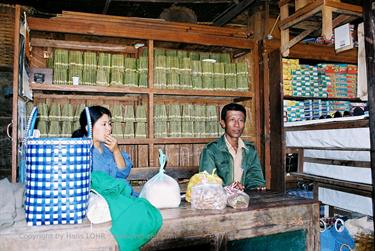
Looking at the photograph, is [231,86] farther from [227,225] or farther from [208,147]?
[227,225]

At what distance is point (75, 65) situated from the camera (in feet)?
11.0

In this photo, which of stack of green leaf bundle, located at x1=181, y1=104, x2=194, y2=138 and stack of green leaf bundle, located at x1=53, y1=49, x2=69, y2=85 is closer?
stack of green leaf bundle, located at x1=53, y1=49, x2=69, y2=85

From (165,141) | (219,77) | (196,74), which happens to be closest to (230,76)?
(219,77)

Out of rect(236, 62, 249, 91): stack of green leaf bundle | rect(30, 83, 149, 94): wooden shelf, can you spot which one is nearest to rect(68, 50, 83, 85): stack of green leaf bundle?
rect(30, 83, 149, 94): wooden shelf

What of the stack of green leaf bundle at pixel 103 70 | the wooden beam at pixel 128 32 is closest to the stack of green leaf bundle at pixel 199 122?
the wooden beam at pixel 128 32

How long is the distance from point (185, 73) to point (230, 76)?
0.58m

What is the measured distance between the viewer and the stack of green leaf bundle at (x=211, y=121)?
3.79 metres

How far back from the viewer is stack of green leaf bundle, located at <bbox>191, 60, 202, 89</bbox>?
12.1 feet

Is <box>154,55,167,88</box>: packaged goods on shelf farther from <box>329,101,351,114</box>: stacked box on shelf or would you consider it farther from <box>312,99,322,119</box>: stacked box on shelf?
<box>329,101,351,114</box>: stacked box on shelf

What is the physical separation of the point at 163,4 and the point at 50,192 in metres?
3.36

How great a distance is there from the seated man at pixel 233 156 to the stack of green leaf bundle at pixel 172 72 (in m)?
0.77

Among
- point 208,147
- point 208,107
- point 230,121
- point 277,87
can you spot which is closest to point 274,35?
point 277,87

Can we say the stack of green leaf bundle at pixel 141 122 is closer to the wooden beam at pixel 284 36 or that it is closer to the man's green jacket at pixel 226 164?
the man's green jacket at pixel 226 164

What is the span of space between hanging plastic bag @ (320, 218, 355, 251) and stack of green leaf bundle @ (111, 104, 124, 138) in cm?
230
